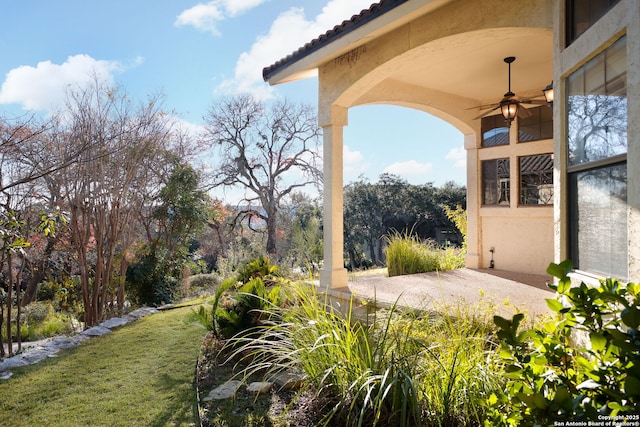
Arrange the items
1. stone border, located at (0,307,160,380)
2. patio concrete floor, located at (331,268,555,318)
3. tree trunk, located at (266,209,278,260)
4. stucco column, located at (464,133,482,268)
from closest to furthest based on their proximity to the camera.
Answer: stone border, located at (0,307,160,380) < patio concrete floor, located at (331,268,555,318) < stucco column, located at (464,133,482,268) < tree trunk, located at (266,209,278,260)

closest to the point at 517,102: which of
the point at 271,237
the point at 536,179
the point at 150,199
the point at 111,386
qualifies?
the point at 536,179

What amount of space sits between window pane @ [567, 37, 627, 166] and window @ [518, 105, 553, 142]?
4.54 metres

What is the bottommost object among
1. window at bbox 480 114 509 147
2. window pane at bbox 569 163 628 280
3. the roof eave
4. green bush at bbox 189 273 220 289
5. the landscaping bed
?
green bush at bbox 189 273 220 289

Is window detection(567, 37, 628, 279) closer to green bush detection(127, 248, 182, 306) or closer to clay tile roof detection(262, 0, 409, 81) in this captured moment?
clay tile roof detection(262, 0, 409, 81)

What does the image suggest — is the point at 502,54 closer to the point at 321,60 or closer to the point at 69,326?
the point at 321,60

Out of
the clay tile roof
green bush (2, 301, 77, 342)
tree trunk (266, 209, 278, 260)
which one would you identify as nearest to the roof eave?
the clay tile roof

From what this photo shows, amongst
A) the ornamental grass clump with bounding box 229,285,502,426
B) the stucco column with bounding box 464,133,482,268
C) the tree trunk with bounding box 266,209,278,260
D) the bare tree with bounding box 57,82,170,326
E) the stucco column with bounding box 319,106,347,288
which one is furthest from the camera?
the tree trunk with bounding box 266,209,278,260

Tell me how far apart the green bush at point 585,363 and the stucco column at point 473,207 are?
Result: 7.03m

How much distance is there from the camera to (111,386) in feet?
12.7

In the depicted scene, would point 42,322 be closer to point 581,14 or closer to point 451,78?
point 451,78

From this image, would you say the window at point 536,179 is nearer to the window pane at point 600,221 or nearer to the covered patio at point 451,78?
the covered patio at point 451,78

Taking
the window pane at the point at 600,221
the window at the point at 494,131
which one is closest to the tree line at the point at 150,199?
the window pane at the point at 600,221

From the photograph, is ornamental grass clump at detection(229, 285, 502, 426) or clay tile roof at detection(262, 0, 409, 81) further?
clay tile roof at detection(262, 0, 409, 81)

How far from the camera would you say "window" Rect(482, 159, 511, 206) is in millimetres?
7805
